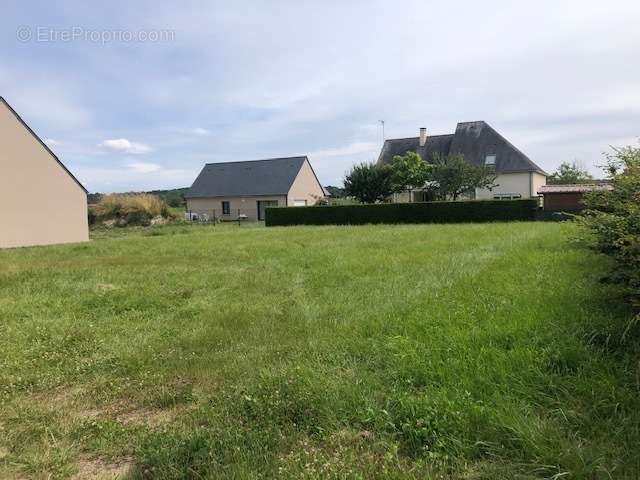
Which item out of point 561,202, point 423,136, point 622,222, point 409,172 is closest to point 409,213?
point 561,202

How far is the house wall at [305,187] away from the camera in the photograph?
40.0 m

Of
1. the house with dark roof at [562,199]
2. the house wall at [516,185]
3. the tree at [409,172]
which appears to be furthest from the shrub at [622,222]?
the house wall at [516,185]

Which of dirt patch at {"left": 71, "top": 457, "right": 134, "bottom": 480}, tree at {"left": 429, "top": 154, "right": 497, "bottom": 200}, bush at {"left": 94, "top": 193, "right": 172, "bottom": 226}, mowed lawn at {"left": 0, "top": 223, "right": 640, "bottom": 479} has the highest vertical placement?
tree at {"left": 429, "top": 154, "right": 497, "bottom": 200}

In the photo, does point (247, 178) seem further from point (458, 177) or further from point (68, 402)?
point (68, 402)

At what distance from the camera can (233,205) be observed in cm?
4178

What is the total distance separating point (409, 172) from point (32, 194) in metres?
23.0

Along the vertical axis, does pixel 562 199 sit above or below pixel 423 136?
below

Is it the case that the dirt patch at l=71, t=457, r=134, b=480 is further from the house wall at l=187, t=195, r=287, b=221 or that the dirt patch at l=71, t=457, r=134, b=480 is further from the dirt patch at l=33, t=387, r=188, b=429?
the house wall at l=187, t=195, r=287, b=221

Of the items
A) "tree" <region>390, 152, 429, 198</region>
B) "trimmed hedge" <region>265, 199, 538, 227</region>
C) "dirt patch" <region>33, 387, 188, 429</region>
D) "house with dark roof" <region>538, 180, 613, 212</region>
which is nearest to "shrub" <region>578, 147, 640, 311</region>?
"dirt patch" <region>33, 387, 188, 429</region>

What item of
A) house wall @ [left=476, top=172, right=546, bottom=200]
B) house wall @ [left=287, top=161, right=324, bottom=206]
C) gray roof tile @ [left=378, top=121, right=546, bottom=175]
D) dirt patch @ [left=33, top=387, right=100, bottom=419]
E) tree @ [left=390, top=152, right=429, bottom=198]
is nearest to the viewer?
dirt patch @ [left=33, top=387, right=100, bottom=419]

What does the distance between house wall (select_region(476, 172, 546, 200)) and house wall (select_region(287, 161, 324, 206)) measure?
1418 cm

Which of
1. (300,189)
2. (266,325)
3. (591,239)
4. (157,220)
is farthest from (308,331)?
(300,189)

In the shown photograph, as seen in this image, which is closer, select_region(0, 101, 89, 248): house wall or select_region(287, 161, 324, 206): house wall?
select_region(0, 101, 89, 248): house wall

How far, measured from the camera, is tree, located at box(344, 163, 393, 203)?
3316 centimetres
